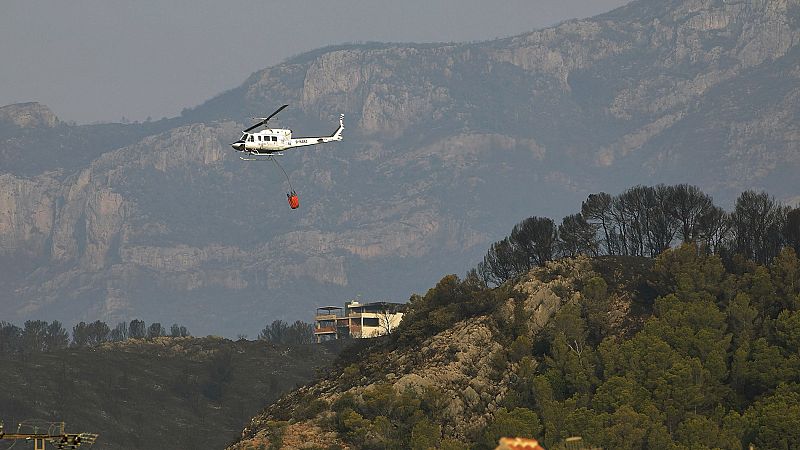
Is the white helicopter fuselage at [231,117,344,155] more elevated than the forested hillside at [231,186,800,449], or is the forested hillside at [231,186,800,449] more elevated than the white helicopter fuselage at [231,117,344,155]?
the white helicopter fuselage at [231,117,344,155]

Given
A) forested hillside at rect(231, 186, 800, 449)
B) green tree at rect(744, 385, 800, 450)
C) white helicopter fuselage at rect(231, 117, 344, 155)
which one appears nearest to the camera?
green tree at rect(744, 385, 800, 450)

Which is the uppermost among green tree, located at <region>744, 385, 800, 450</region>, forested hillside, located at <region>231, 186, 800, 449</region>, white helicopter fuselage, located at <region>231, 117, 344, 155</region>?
white helicopter fuselage, located at <region>231, 117, 344, 155</region>

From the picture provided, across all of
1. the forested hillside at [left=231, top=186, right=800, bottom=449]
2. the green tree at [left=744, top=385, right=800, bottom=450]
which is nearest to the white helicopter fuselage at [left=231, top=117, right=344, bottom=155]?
the forested hillside at [left=231, top=186, right=800, bottom=449]

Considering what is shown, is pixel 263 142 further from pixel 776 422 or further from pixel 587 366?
pixel 776 422

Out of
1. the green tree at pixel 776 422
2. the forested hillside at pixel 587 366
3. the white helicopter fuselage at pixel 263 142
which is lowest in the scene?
the green tree at pixel 776 422

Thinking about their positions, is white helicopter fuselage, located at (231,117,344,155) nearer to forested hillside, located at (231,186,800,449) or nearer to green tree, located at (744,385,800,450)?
forested hillside, located at (231,186,800,449)

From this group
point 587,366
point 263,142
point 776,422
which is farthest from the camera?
point 587,366

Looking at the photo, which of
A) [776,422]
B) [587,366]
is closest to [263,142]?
[587,366]

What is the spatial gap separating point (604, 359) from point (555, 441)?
1642 centimetres

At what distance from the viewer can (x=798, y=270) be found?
166 m

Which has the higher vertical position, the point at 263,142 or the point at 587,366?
the point at 263,142

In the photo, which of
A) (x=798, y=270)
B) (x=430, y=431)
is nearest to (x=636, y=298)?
(x=798, y=270)

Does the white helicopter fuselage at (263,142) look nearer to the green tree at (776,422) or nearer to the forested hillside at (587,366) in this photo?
the forested hillside at (587,366)

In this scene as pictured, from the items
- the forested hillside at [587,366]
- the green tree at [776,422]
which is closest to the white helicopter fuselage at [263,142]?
the forested hillside at [587,366]
